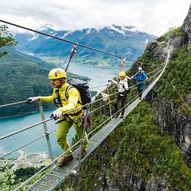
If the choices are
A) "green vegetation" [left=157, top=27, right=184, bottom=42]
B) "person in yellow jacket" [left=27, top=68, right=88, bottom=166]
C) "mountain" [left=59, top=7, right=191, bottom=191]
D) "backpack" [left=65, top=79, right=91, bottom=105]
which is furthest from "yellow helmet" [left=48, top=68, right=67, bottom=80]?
"green vegetation" [left=157, top=27, right=184, bottom=42]

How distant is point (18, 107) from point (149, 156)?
333 ft

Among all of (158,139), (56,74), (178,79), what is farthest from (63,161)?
(158,139)

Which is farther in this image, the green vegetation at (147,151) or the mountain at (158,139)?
the green vegetation at (147,151)

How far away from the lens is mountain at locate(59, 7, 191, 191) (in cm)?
3675

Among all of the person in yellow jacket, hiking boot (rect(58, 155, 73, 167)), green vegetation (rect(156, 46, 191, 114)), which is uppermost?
the person in yellow jacket

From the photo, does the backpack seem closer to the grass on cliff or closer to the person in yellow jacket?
the person in yellow jacket

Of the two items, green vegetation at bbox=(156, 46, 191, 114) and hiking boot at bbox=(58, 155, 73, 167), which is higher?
hiking boot at bbox=(58, 155, 73, 167)

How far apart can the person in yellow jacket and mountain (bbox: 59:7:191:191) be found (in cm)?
2788

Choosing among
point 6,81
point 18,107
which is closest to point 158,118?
point 18,107

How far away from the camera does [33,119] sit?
118438 mm

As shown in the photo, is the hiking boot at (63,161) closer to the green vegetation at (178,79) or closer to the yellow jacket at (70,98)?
the yellow jacket at (70,98)

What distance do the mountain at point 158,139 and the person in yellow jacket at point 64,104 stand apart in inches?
1098

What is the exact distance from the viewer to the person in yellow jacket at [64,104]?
770 cm

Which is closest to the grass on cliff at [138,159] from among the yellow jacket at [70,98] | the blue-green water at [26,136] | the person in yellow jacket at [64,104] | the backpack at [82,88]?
the blue-green water at [26,136]
